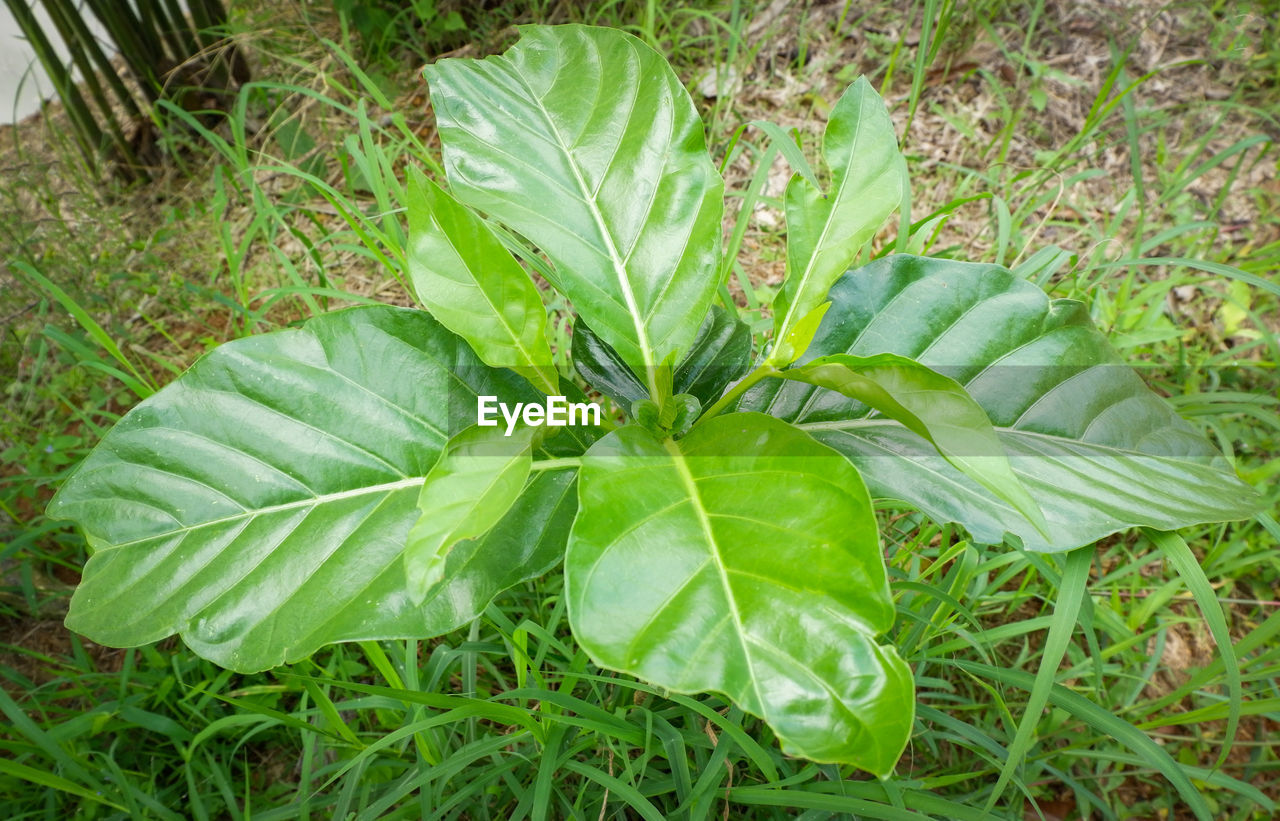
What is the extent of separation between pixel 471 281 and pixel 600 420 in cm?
28

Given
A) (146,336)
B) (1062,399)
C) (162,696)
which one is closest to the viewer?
(1062,399)

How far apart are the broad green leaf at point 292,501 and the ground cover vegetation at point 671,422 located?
20 cm

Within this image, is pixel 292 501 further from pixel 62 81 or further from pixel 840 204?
pixel 62 81

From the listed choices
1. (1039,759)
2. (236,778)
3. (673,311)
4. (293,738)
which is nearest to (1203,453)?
(1039,759)

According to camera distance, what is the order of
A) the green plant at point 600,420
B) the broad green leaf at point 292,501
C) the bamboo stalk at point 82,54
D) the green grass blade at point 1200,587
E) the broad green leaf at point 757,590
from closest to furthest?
the broad green leaf at point 757,590 < the green plant at point 600,420 < the broad green leaf at point 292,501 < the green grass blade at point 1200,587 < the bamboo stalk at point 82,54

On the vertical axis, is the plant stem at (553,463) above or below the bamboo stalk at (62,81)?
below

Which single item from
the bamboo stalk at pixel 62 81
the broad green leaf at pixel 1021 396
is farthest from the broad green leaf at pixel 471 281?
the bamboo stalk at pixel 62 81

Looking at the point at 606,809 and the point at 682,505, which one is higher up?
the point at 682,505

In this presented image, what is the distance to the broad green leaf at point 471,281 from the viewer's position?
839mm

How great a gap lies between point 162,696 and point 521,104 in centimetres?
146

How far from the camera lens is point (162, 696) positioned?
1.51 meters

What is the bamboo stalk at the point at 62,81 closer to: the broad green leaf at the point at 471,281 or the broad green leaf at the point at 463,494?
the broad green leaf at the point at 471,281

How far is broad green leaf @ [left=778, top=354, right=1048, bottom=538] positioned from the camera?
2.17ft

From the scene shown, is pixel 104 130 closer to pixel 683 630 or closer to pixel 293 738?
pixel 293 738
